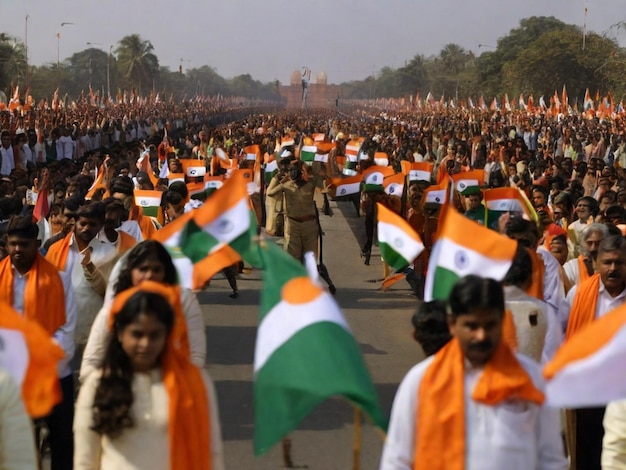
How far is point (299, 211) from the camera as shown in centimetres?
1143

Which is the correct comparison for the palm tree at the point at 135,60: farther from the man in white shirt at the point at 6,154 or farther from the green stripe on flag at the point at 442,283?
the green stripe on flag at the point at 442,283

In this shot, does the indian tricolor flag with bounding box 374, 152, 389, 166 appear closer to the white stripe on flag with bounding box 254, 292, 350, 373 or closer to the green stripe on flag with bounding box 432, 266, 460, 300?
the green stripe on flag with bounding box 432, 266, 460, 300

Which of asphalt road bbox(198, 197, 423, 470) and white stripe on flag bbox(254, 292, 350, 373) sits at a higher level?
white stripe on flag bbox(254, 292, 350, 373)

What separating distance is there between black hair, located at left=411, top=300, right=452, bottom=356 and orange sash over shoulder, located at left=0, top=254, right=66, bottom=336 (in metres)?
1.84

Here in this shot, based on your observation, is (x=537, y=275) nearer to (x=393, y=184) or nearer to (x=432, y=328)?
(x=432, y=328)

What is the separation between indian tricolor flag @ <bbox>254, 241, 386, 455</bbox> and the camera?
11.9ft

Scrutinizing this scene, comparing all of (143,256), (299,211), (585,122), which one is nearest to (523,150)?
(299,211)

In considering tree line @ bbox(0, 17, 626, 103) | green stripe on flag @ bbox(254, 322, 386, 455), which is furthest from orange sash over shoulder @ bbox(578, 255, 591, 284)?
tree line @ bbox(0, 17, 626, 103)

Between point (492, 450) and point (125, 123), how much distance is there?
34946 mm

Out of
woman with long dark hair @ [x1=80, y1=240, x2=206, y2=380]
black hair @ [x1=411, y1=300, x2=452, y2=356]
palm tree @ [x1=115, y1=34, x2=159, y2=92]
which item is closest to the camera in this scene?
black hair @ [x1=411, y1=300, x2=452, y2=356]

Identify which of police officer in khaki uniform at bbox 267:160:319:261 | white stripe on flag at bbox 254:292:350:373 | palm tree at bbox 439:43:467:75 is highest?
palm tree at bbox 439:43:467:75

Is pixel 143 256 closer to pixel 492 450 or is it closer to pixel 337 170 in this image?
pixel 492 450

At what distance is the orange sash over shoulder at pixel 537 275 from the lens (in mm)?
5309

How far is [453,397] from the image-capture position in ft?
10.6
